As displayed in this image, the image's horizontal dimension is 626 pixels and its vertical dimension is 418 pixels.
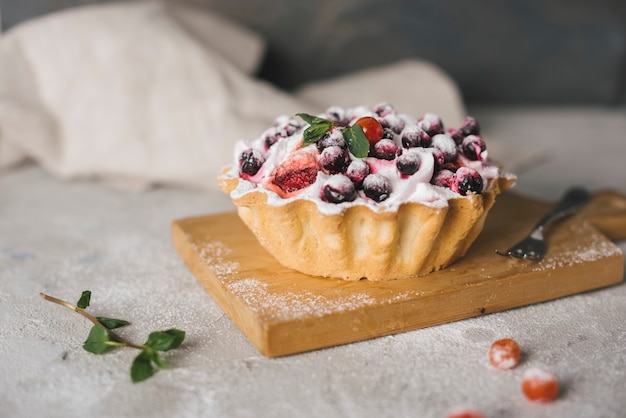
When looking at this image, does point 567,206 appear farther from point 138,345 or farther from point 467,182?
point 138,345

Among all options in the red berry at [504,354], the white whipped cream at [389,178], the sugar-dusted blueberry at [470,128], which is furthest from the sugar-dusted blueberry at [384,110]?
the red berry at [504,354]

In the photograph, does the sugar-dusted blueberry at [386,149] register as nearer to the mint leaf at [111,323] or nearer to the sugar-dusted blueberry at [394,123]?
the sugar-dusted blueberry at [394,123]

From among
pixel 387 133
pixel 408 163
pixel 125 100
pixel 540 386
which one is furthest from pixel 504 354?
pixel 125 100

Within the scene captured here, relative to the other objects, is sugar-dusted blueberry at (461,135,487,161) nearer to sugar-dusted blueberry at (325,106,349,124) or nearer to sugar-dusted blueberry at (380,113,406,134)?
sugar-dusted blueberry at (380,113,406,134)

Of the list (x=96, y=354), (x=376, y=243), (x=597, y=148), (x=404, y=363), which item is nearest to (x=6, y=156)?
(x=96, y=354)

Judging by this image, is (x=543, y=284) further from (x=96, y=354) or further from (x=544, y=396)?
(x=96, y=354)

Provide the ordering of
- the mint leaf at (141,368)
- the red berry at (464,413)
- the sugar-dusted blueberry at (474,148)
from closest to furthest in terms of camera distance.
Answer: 1. the red berry at (464,413)
2. the mint leaf at (141,368)
3. the sugar-dusted blueberry at (474,148)

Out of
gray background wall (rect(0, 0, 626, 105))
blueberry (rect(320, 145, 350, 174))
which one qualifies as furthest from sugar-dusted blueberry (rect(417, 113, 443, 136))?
gray background wall (rect(0, 0, 626, 105))
